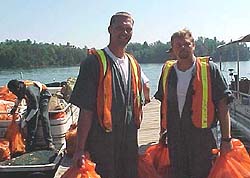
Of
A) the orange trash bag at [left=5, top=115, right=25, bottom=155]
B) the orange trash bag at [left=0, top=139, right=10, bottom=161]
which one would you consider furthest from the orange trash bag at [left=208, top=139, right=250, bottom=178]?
the orange trash bag at [left=5, top=115, right=25, bottom=155]

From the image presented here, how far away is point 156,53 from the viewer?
4469 centimetres

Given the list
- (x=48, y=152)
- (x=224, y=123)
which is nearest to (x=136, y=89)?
(x=224, y=123)

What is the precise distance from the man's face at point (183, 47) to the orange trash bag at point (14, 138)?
12.5 feet

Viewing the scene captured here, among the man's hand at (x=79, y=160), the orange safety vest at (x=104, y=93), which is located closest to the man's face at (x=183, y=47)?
the orange safety vest at (x=104, y=93)

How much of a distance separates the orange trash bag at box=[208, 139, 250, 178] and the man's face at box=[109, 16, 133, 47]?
1189mm

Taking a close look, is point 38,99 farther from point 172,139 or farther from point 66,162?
point 172,139

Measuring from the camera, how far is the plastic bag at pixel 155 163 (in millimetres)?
3795

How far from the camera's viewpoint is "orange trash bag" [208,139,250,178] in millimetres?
3197

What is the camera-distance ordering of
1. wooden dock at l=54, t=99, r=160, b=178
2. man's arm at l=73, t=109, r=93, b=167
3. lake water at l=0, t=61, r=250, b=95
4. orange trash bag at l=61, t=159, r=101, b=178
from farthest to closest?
lake water at l=0, t=61, r=250, b=95
wooden dock at l=54, t=99, r=160, b=178
man's arm at l=73, t=109, r=93, b=167
orange trash bag at l=61, t=159, r=101, b=178

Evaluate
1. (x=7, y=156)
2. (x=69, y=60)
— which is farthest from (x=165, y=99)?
(x=69, y=60)

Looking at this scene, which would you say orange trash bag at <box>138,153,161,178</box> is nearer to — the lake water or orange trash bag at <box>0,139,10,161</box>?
orange trash bag at <box>0,139,10,161</box>

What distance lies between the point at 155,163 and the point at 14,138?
3.06m

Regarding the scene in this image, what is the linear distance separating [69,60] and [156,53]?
19.3 metres

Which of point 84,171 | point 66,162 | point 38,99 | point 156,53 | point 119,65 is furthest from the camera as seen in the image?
point 156,53
